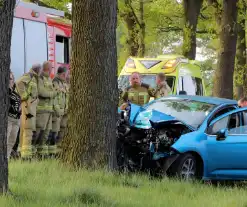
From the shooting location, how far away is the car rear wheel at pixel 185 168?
10.6 metres

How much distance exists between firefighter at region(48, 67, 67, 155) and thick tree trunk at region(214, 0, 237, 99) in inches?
370

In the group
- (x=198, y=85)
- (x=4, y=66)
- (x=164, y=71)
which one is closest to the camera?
(x=4, y=66)

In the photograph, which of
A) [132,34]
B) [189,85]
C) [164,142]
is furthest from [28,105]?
[132,34]

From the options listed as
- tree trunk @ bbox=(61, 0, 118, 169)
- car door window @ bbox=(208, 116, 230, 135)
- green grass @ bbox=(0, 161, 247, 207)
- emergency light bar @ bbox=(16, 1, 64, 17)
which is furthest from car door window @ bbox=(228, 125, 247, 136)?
emergency light bar @ bbox=(16, 1, 64, 17)

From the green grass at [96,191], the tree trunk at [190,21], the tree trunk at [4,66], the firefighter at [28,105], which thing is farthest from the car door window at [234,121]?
the tree trunk at [190,21]

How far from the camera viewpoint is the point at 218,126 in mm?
11219

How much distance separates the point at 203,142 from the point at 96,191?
3.78 metres

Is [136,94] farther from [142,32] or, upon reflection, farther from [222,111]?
[142,32]

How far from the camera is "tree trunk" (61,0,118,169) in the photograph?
399 inches

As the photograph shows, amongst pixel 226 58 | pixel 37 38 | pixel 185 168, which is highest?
pixel 37 38

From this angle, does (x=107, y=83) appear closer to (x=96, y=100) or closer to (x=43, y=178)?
(x=96, y=100)

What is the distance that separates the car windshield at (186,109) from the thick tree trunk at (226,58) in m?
9.56

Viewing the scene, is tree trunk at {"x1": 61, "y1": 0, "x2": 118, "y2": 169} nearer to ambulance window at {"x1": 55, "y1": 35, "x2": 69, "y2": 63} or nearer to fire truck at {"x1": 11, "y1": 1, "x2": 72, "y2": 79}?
fire truck at {"x1": 11, "y1": 1, "x2": 72, "y2": 79}

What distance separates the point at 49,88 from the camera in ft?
41.0
